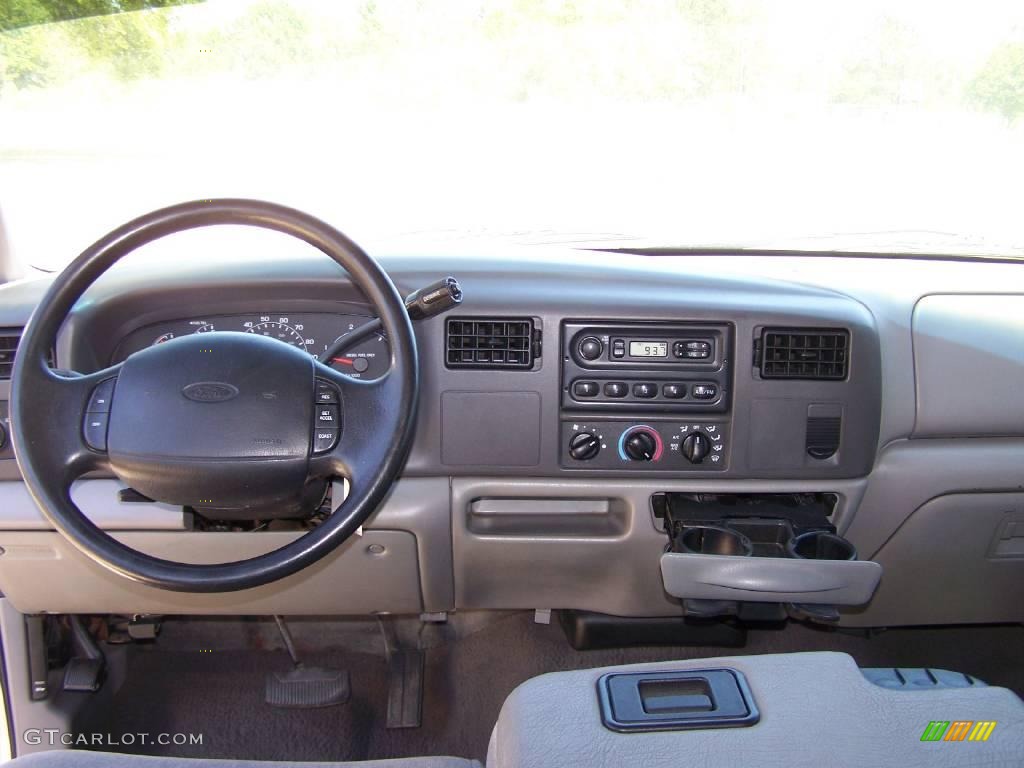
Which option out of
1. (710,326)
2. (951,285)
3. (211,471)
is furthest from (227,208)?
(951,285)

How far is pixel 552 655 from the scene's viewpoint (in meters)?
2.58

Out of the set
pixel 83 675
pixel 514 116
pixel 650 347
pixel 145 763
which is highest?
pixel 514 116

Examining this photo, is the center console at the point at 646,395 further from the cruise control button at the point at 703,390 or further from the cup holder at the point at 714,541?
the cup holder at the point at 714,541

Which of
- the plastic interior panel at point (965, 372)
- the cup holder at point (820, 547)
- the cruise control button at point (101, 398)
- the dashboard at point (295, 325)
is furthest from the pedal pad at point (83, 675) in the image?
Result: the plastic interior panel at point (965, 372)

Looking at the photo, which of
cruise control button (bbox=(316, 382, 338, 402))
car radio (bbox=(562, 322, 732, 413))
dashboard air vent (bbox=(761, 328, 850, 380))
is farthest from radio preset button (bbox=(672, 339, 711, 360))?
cruise control button (bbox=(316, 382, 338, 402))

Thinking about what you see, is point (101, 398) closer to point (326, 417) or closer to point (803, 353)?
point (326, 417)

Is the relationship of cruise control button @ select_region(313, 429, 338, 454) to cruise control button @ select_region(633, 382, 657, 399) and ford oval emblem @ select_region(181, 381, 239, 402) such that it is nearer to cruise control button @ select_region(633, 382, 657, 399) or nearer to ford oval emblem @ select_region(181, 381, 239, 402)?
ford oval emblem @ select_region(181, 381, 239, 402)

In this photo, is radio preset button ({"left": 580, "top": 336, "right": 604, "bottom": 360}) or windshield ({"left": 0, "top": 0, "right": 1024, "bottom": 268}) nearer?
radio preset button ({"left": 580, "top": 336, "right": 604, "bottom": 360})

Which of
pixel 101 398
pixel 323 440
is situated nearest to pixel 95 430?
pixel 101 398

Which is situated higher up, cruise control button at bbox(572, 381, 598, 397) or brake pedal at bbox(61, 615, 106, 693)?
cruise control button at bbox(572, 381, 598, 397)

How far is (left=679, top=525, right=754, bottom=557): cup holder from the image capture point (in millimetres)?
1830

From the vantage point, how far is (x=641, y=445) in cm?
182

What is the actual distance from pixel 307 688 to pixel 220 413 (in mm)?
1464

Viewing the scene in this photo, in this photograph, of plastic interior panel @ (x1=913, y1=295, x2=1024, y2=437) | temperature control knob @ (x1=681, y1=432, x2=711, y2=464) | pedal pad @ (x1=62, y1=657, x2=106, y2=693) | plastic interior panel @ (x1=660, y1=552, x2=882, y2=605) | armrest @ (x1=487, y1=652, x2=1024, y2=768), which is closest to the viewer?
armrest @ (x1=487, y1=652, x2=1024, y2=768)
